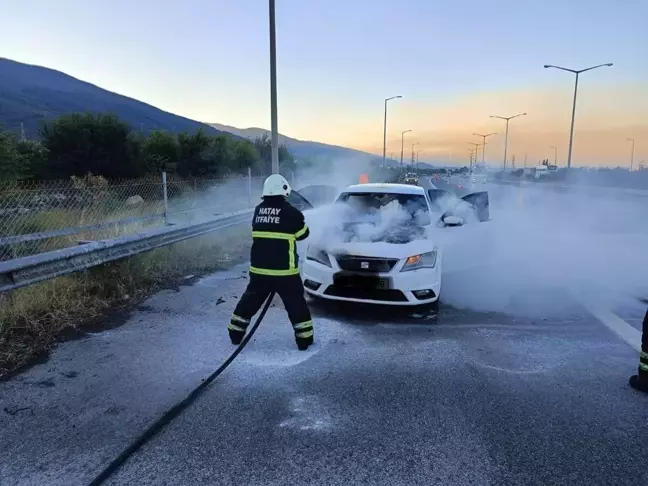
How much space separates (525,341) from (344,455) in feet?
8.85

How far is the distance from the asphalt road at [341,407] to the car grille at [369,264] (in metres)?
0.59

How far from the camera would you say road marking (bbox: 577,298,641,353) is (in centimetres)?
467

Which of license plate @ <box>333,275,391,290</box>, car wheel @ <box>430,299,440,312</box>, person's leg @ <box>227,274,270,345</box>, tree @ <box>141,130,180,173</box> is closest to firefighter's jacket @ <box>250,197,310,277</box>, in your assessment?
person's leg @ <box>227,274,270,345</box>

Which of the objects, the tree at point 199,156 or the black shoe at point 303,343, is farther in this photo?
the tree at point 199,156

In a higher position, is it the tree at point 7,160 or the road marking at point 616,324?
the tree at point 7,160

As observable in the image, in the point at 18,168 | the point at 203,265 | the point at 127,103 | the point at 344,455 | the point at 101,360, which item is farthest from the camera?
the point at 127,103

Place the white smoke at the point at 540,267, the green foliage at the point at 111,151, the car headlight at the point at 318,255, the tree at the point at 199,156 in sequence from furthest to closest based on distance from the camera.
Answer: the tree at the point at 199,156 → the green foliage at the point at 111,151 → the white smoke at the point at 540,267 → the car headlight at the point at 318,255

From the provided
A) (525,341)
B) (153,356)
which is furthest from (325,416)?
(525,341)

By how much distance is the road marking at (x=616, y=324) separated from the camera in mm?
4667

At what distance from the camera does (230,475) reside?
8.22 ft

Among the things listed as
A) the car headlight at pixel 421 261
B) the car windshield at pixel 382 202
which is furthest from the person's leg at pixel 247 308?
the car windshield at pixel 382 202

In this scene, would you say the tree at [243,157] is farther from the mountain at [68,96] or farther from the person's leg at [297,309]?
the mountain at [68,96]

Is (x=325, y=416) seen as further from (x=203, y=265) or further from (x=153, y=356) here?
(x=203, y=265)

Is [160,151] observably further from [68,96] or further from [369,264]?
[68,96]
